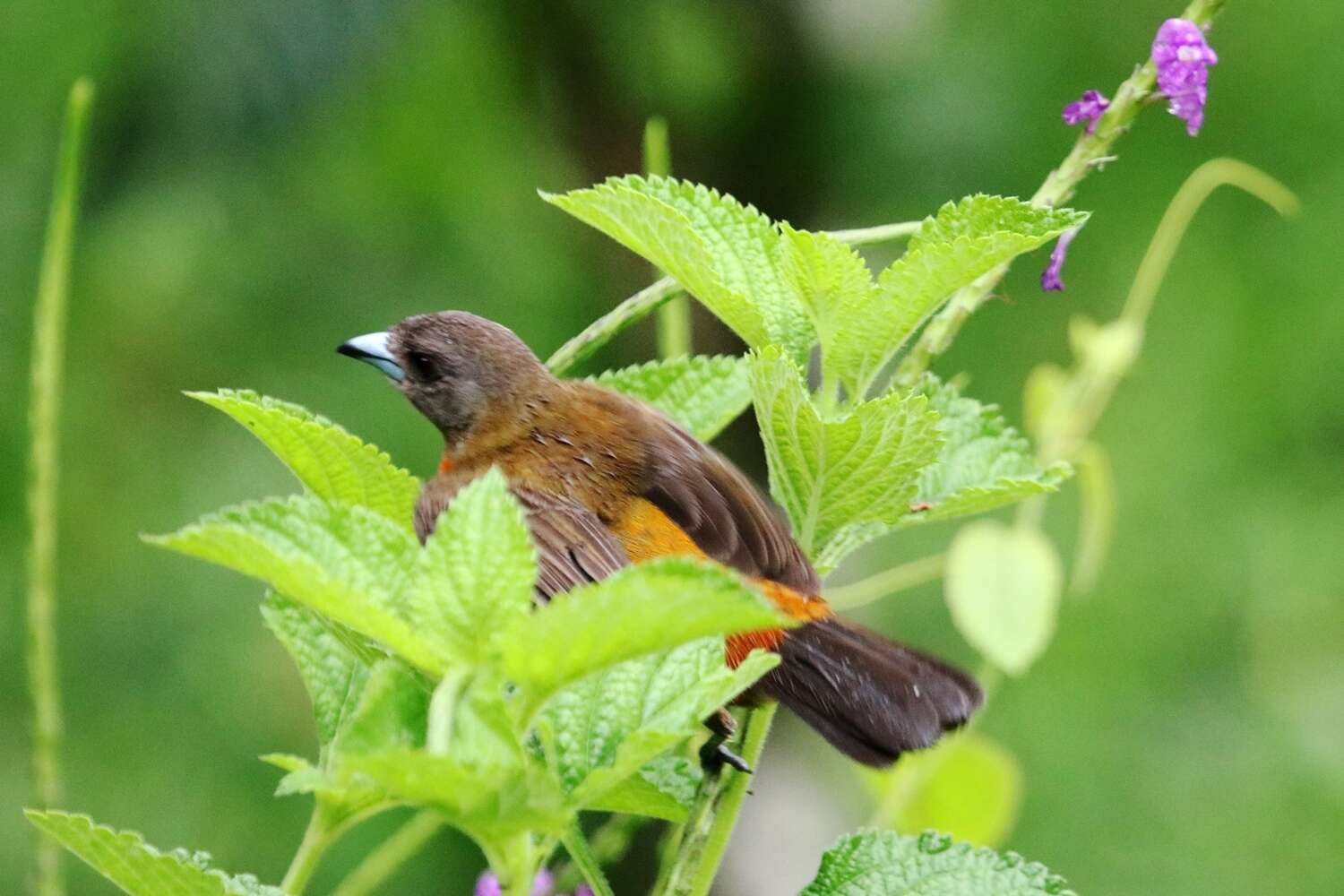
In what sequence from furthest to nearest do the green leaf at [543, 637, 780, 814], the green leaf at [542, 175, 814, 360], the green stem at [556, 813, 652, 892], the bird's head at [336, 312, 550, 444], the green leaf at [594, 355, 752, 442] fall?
the bird's head at [336, 312, 550, 444], the green stem at [556, 813, 652, 892], the green leaf at [594, 355, 752, 442], the green leaf at [542, 175, 814, 360], the green leaf at [543, 637, 780, 814]

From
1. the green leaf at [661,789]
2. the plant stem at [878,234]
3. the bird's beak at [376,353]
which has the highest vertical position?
the bird's beak at [376,353]

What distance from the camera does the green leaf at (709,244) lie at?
1.03m

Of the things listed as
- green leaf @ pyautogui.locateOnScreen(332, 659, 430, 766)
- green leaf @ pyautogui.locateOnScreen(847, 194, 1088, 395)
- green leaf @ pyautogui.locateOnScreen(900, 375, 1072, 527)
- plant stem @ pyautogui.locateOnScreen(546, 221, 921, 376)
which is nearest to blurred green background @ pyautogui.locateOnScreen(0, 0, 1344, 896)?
green leaf @ pyautogui.locateOnScreen(900, 375, 1072, 527)

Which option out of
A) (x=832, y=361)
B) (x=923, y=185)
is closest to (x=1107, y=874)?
(x=923, y=185)

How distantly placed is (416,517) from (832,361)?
511 millimetres

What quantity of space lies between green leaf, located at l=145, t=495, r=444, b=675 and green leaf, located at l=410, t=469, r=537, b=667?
0.05 ft

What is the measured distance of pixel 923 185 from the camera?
4.88 m

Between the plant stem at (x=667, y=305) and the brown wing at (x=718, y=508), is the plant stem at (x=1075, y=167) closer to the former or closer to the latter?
the plant stem at (x=667, y=305)

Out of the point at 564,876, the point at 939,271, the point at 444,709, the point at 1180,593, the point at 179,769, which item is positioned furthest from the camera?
the point at 1180,593

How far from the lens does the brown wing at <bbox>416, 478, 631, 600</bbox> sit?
5.05 feet

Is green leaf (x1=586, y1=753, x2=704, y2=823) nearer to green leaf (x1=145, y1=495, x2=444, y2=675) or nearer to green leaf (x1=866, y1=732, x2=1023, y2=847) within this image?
green leaf (x1=145, y1=495, x2=444, y2=675)

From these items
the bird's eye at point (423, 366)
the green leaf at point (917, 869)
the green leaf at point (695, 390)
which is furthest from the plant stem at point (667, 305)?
the bird's eye at point (423, 366)

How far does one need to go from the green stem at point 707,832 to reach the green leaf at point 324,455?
27 cm

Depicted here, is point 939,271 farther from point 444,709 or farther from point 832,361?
Answer: point 444,709
